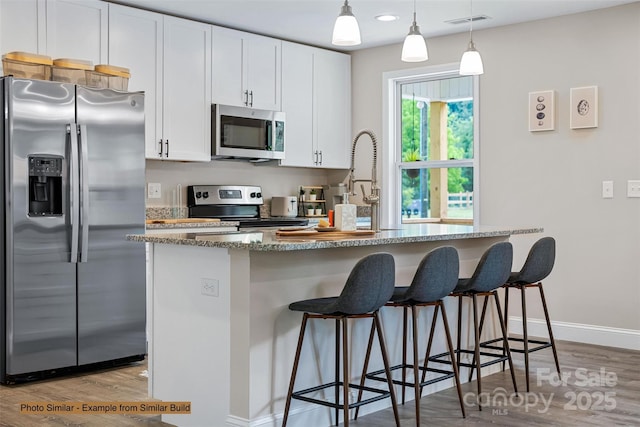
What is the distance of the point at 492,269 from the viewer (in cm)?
394

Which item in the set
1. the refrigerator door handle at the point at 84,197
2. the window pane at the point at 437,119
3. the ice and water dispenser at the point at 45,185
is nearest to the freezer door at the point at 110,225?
the refrigerator door handle at the point at 84,197

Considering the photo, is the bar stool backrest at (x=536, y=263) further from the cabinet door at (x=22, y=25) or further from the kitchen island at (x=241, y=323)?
the cabinet door at (x=22, y=25)

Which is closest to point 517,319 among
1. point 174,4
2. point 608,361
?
point 608,361

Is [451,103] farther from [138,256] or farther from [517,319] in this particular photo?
[138,256]

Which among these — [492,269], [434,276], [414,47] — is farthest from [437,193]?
[434,276]

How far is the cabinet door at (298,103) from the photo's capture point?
6465 millimetres

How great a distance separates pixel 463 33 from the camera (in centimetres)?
627

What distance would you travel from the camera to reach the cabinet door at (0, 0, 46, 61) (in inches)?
184

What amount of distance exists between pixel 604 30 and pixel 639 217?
4.47 ft

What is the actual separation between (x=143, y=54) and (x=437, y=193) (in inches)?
108

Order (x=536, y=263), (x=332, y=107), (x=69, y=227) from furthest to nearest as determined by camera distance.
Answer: (x=332, y=107), (x=69, y=227), (x=536, y=263)

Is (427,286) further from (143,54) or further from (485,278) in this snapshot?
(143,54)

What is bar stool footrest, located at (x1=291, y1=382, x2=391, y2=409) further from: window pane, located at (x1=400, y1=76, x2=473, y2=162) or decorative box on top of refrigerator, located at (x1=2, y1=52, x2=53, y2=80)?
window pane, located at (x1=400, y1=76, x2=473, y2=162)

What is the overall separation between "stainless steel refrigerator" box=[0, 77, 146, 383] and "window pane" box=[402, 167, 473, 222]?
2753mm
